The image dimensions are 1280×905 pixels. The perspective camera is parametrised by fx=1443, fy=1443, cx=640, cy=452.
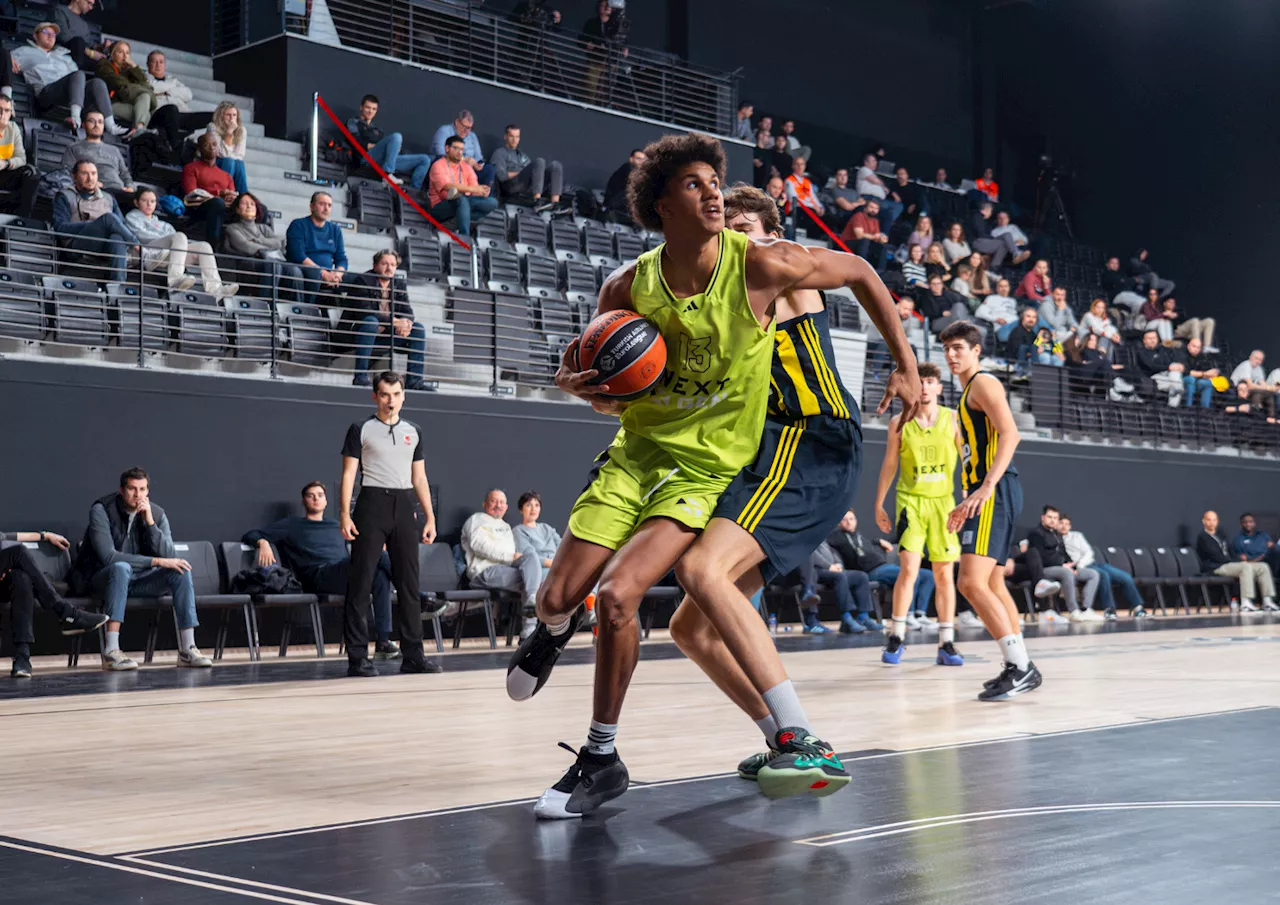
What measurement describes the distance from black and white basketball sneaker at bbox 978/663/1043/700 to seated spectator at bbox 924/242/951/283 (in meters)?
12.0

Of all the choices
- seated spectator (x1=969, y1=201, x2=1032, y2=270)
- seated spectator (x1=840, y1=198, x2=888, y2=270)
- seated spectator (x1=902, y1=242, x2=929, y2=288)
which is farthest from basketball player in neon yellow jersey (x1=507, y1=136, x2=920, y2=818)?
seated spectator (x1=969, y1=201, x2=1032, y2=270)

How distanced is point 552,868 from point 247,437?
836 centimetres

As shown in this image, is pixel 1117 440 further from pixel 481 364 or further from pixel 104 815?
pixel 104 815

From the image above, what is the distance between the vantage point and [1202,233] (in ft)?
79.0

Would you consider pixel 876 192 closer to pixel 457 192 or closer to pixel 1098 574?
pixel 1098 574

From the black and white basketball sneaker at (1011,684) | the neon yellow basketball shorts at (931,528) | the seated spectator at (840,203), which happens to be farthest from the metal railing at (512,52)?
the black and white basketball sneaker at (1011,684)

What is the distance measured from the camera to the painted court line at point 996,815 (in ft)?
10.2

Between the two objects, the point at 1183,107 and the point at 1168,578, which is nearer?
the point at 1168,578

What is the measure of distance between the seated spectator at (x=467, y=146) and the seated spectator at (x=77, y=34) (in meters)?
3.16

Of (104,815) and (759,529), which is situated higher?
(759,529)

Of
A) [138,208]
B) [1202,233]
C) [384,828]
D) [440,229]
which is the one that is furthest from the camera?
[1202,233]

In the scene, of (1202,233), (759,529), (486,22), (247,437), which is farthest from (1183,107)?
(759,529)

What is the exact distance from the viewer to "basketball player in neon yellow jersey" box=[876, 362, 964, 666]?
28.5ft

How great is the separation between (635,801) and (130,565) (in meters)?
5.94
